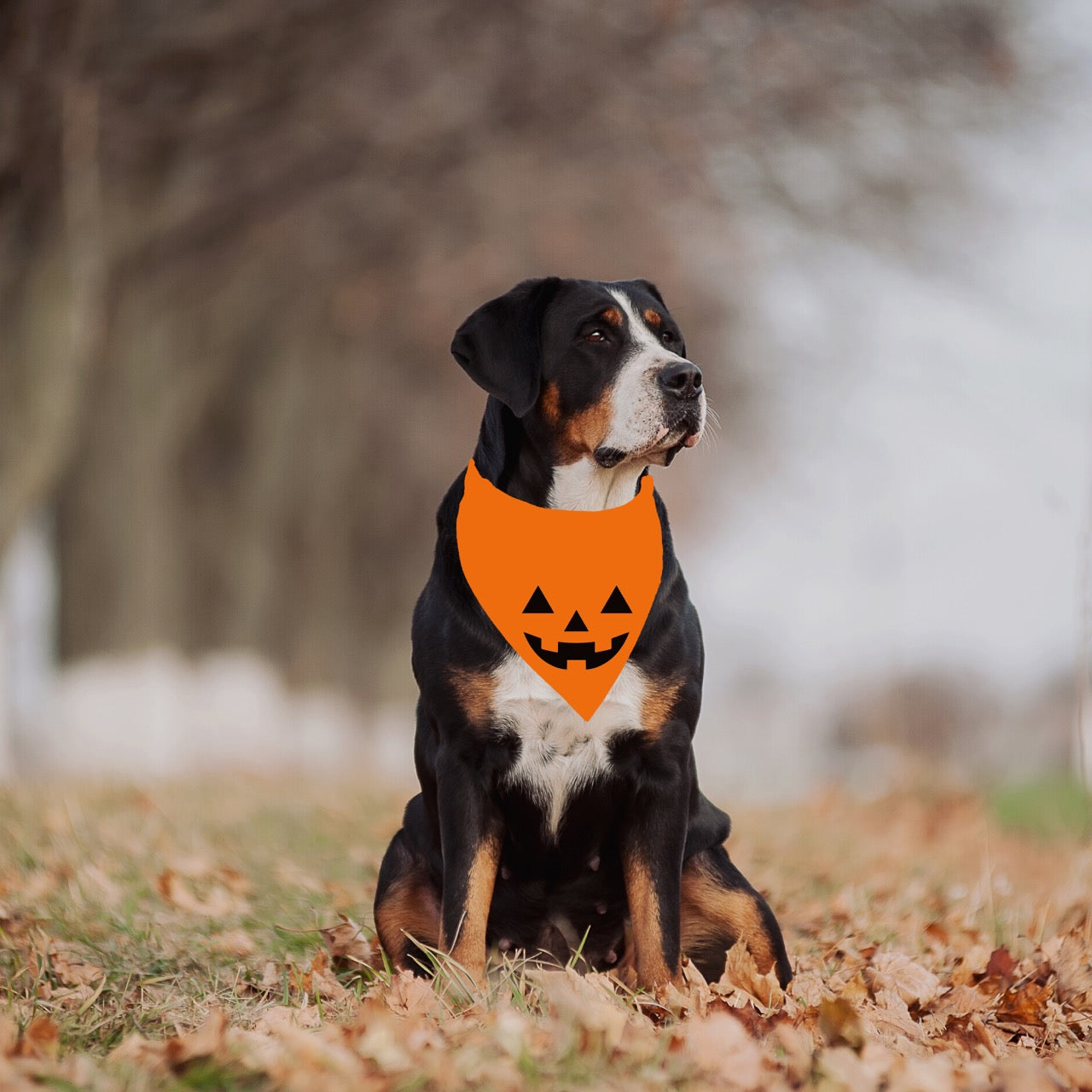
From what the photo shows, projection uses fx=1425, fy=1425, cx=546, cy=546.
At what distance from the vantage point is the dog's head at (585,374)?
4027 mm

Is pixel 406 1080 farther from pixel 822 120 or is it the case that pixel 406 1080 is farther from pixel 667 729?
pixel 822 120

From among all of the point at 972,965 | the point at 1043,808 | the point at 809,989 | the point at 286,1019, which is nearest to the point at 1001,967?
the point at 972,965

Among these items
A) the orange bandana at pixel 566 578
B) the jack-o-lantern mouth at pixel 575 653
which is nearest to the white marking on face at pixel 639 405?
the orange bandana at pixel 566 578

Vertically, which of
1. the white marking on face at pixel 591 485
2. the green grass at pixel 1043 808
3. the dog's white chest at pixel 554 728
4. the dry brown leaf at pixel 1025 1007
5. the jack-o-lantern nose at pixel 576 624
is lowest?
the green grass at pixel 1043 808

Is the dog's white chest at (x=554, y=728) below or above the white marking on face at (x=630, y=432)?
below

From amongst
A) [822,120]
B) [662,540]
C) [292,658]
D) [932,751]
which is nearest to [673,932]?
[662,540]

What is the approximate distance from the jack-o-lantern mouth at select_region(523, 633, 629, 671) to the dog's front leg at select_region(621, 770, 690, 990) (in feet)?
1.16

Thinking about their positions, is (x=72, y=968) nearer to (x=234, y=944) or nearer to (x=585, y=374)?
(x=234, y=944)

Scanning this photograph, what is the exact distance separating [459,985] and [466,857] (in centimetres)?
35

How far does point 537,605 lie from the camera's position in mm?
4023

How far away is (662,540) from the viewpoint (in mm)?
4133

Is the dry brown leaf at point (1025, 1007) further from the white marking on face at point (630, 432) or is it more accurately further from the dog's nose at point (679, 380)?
the dog's nose at point (679, 380)

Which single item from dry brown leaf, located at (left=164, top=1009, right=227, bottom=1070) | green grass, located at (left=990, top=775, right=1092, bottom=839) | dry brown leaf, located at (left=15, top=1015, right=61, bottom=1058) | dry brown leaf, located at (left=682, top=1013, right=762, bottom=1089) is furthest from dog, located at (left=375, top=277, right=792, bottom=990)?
green grass, located at (left=990, top=775, right=1092, bottom=839)

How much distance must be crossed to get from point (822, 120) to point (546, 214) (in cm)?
338
